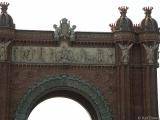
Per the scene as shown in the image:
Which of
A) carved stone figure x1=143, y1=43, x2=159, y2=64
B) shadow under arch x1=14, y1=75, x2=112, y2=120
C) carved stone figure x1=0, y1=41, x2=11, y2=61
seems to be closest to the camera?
carved stone figure x1=0, y1=41, x2=11, y2=61

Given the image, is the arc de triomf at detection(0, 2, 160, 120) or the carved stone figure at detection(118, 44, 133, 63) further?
the carved stone figure at detection(118, 44, 133, 63)

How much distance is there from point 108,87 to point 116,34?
3587 millimetres

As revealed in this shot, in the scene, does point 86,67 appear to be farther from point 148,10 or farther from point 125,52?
point 148,10

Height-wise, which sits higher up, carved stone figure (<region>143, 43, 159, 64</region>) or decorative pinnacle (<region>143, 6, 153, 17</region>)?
decorative pinnacle (<region>143, 6, 153, 17</region>)

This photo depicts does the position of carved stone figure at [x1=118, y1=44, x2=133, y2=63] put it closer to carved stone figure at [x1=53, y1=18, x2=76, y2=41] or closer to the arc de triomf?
the arc de triomf

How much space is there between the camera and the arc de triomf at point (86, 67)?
36656 mm

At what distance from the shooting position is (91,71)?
3738 centimetres

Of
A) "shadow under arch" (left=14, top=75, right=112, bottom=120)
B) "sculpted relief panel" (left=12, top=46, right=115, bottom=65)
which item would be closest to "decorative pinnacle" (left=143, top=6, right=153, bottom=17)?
"sculpted relief panel" (left=12, top=46, right=115, bottom=65)

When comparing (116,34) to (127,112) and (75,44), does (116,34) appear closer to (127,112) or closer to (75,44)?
(75,44)

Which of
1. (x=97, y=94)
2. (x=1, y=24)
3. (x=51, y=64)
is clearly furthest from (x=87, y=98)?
(x=1, y=24)

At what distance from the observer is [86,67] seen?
123 feet

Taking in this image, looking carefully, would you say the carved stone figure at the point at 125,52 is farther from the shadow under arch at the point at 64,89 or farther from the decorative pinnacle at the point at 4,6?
the decorative pinnacle at the point at 4,6

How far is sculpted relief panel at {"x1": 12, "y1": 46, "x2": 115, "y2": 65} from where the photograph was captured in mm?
37062

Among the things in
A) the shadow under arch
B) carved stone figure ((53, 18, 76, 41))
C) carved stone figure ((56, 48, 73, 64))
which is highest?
carved stone figure ((53, 18, 76, 41))
